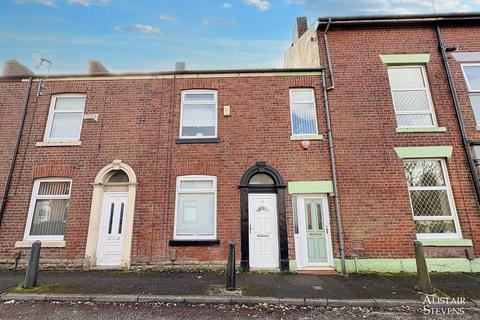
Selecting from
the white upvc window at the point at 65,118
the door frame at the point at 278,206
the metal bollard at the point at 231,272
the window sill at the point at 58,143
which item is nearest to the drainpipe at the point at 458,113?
the door frame at the point at 278,206

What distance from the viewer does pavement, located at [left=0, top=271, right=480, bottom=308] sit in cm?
506

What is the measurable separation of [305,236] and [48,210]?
814 cm

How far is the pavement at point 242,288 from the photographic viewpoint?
16.6ft

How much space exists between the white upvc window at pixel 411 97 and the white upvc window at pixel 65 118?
10839 millimetres

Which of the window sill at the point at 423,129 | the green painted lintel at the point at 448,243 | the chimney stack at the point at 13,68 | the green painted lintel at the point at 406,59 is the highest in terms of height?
the chimney stack at the point at 13,68

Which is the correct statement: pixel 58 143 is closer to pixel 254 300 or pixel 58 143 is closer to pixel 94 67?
pixel 94 67

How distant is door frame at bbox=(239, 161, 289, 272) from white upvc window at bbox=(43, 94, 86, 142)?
588cm

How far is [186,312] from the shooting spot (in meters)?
4.61

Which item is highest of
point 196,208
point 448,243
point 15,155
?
point 15,155

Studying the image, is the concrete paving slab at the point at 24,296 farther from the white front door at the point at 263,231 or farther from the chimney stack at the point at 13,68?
the chimney stack at the point at 13,68

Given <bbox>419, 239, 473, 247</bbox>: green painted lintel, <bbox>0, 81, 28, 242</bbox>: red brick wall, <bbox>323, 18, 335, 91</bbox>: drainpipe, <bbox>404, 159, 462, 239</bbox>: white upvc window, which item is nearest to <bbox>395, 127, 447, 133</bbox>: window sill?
<bbox>404, 159, 462, 239</bbox>: white upvc window

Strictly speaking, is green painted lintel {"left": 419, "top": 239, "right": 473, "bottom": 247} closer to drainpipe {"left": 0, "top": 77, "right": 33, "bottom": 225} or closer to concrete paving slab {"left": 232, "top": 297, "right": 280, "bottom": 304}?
concrete paving slab {"left": 232, "top": 297, "right": 280, "bottom": 304}

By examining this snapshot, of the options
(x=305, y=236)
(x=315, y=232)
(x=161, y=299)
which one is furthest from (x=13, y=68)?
(x=315, y=232)

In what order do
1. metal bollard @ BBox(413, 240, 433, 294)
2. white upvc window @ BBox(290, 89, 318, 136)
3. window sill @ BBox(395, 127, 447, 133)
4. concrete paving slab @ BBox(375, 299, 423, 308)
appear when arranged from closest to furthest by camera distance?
concrete paving slab @ BBox(375, 299, 423, 308) < metal bollard @ BBox(413, 240, 433, 294) < window sill @ BBox(395, 127, 447, 133) < white upvc window @ BBox(290, 89, 318, 136)
